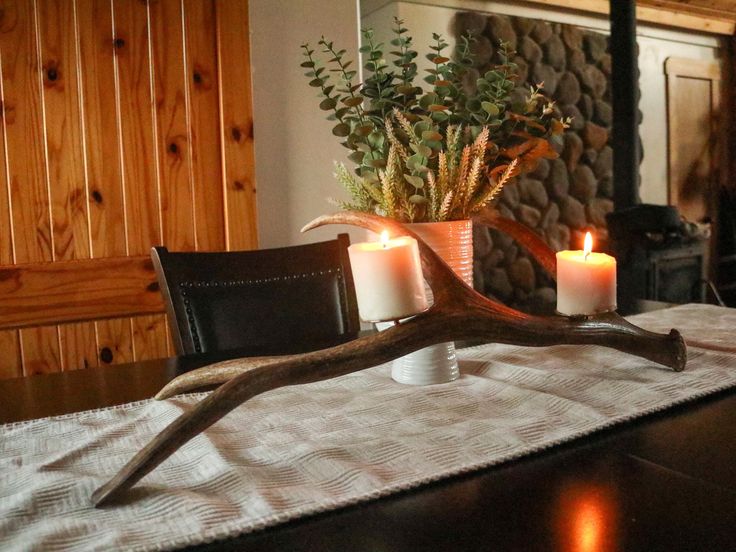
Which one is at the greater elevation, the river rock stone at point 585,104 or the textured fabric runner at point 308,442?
the river rock stone at point 585,104

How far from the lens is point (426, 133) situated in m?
0.99

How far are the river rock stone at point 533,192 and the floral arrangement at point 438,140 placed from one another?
342 cm

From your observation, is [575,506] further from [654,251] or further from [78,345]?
[654,251]

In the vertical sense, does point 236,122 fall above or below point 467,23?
below

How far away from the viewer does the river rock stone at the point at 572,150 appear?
467 centimetres

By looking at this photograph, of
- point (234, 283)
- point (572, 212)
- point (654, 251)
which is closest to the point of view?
point (234, 283)

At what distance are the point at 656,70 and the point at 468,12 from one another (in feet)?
6.20

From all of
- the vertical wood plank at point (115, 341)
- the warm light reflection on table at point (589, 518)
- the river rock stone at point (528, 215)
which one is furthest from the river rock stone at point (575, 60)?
the warm light reflection on table at point (589, 518)

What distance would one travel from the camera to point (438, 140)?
1.01m

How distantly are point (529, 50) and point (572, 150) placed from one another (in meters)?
0.76

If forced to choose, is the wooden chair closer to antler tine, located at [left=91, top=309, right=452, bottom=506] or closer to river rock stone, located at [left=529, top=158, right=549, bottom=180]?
antler tine, located at [left=91, top=309, right=452, bottom=506]

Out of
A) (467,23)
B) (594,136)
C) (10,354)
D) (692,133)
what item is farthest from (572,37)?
(10,354)

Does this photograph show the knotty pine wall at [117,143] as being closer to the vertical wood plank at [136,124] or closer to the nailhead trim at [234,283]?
the vertical wood plank at [136,124]

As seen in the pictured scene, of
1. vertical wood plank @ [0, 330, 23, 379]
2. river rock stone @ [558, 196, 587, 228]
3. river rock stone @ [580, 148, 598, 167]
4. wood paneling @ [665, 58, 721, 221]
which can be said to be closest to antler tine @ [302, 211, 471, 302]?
vertical wood plank @ [0, 330, 23, 379]
